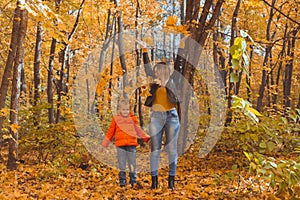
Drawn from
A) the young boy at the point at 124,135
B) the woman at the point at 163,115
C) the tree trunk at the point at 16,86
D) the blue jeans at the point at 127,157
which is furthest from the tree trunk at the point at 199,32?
the tree trunk at the point at 16,86

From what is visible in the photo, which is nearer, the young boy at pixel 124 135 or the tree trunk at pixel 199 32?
the young boy at pixel 124 135

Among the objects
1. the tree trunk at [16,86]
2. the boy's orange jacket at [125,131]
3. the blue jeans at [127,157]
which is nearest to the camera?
the boy's orange jacket at [125,131]

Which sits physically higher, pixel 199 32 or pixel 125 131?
pixel 199 32

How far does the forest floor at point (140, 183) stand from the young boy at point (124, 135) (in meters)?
0.32

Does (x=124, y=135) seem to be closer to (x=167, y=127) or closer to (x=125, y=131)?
(x=125, y=131)

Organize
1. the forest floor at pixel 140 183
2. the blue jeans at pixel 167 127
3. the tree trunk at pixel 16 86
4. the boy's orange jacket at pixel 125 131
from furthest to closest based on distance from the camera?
the tree trunk at pixel 16 86
the boy's orange jacket at pixel 125 131
the blue jeans at pixel 167 127
the forest floor at pixel 140 183

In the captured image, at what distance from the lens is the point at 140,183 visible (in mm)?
5602

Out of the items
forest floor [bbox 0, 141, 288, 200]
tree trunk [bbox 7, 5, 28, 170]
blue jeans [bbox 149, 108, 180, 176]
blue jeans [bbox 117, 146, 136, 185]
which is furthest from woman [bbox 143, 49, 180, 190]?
tree trunk [bbox 7, 5, 28, 170]

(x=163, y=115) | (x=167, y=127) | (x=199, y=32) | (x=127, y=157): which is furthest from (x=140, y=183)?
(x=199, y=32)

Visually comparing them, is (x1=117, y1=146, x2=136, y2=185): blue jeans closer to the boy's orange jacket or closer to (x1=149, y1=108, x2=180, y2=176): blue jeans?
the boy's orange jacket

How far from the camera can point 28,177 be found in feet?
21.4

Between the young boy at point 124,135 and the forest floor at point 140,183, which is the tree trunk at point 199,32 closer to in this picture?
the young boy at point 124,135

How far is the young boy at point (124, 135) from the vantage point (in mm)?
5328

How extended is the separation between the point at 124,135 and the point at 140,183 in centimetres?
93
